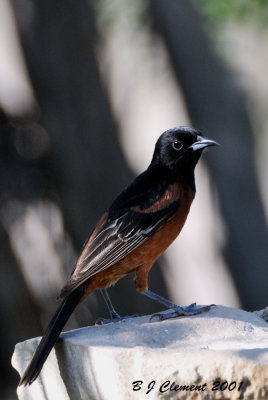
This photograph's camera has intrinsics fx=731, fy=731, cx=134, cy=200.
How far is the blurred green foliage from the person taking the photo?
21.0 ft

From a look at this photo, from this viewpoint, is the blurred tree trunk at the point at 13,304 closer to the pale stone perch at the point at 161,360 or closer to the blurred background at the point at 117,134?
the blurred background at the point at 117,134

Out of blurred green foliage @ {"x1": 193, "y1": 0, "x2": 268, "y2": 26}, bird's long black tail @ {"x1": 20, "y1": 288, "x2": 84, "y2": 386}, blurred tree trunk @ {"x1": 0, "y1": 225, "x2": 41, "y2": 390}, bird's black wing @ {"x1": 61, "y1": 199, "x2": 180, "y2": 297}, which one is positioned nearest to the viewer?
bird's long black tail @ {"x1": 20, "y1": 288, "x2": 84, "y2": 386}

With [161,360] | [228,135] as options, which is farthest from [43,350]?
[228,135]

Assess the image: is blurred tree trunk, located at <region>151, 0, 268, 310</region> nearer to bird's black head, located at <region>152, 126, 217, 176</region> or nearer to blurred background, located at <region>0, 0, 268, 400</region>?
blurred background, located at <region>0, 0, 268, 400</region>

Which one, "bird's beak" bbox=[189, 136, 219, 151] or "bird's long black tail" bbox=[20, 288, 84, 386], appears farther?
"bird's beak" bbox=[189, 136, 219, 151]

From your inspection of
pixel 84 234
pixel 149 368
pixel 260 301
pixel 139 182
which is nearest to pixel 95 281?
pixel 139 182

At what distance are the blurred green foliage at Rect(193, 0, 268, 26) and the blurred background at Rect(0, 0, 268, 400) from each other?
32cm

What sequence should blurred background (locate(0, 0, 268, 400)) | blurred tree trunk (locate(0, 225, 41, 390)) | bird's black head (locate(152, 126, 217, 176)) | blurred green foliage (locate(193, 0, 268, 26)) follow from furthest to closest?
blurred tree trunk (locate(0, 225, 41, 390)), blurred background (locate(0, 0, 268, 400)), blurred green foliage (locate(193, 0, 268, 26)), bird's black head (locate(152, 126, 217, 176))

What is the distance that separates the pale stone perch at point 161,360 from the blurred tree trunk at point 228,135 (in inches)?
104

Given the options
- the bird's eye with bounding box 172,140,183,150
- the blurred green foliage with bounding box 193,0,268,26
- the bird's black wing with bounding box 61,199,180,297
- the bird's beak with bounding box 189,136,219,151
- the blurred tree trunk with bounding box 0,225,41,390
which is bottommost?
the blurred tree trunk with bounding box 0,225,41,390

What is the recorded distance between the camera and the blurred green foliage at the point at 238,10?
6.40 meters

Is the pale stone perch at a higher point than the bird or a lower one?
lower

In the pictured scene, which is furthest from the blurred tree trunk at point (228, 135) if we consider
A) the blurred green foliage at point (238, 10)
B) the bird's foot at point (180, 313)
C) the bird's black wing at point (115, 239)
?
the bird's foot at point (180, 313)

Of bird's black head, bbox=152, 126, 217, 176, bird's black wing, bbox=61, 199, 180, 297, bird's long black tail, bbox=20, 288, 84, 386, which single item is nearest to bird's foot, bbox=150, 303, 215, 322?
bird's black wing, bbox=61, 199, 180, 297
